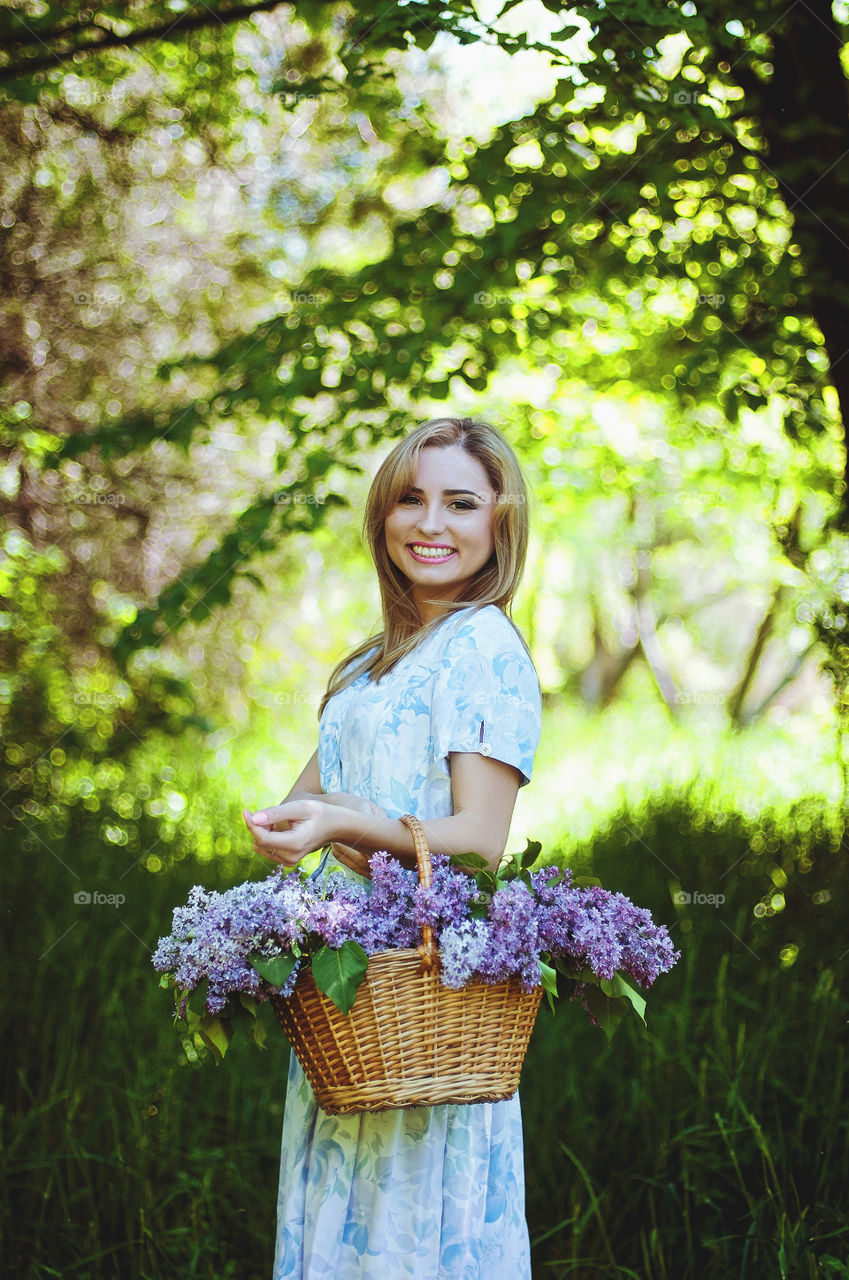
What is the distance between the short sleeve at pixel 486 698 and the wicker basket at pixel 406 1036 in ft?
0.83

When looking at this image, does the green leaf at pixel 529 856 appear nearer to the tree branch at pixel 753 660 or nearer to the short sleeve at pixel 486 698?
the short sleeve at pixel 486 698

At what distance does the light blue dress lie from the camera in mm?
1666

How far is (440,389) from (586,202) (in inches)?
A: 32.6

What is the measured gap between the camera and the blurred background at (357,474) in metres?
2.98

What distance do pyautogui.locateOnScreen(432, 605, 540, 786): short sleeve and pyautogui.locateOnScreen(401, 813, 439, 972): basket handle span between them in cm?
21

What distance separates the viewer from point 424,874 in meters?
1.48

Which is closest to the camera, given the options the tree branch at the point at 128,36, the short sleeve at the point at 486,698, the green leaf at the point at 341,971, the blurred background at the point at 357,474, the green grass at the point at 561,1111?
the green leaf at the point at 341,971

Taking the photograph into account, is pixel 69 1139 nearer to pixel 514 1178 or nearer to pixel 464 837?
pixel 514 1178

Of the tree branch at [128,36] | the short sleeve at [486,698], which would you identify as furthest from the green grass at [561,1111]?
the tree branch at [128,36]

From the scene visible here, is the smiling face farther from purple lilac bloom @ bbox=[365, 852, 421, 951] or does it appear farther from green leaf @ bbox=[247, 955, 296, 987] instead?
green leaf @ bbox=[247, 955, 296, 987]

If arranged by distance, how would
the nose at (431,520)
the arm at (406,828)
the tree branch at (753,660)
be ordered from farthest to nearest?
the tree branch at (753,660) < the nose at (431,520) < the arm at (406,828)

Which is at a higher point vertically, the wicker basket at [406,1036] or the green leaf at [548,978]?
the green leaf at [548,978]

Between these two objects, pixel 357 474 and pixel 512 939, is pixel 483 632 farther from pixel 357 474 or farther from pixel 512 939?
pixel 357 474

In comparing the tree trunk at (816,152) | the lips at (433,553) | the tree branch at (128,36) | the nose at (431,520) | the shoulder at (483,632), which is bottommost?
the shoulder at (483,632)
